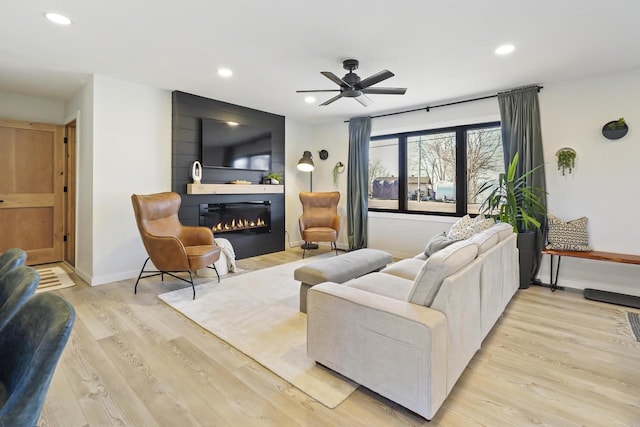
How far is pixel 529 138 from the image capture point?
396 cm

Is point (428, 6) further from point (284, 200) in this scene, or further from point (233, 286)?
point (284, 200)

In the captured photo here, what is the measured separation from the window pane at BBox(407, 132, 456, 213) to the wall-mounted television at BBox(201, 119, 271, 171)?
244cm

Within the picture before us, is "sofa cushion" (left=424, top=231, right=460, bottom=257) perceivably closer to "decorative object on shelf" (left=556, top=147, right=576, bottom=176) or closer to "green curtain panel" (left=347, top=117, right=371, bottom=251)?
"decorative object on shelf" (left=556, top=147, right=576, bottom=176)

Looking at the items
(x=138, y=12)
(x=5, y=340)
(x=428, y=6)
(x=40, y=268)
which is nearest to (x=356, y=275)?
(x=428, y=6)

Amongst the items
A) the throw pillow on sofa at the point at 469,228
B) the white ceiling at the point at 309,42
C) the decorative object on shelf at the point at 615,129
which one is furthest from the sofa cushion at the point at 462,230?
the decorative object on shelf at the point at 615,129

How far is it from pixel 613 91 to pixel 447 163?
1968mm

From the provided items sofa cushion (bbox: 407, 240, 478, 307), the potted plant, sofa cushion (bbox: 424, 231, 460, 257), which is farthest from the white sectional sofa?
the potted plant

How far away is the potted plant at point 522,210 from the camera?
375 cm

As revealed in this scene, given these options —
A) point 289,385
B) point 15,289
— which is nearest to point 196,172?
point 289,385

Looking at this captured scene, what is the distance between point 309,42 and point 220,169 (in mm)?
2651

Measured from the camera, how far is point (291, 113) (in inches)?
223

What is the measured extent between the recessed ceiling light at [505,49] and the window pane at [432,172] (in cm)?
183

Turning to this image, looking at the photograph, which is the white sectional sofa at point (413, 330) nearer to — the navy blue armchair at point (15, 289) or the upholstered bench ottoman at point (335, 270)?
the upholstered bench ottoman at point (335, 270)

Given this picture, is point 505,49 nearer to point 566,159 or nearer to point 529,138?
point 529,138
